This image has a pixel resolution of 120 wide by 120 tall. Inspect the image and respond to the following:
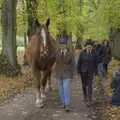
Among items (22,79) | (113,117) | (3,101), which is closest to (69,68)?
(113,117)

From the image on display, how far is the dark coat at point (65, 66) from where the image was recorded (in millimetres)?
13938

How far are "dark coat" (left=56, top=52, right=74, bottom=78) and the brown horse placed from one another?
1.63ft

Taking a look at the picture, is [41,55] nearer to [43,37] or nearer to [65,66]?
[43,37]

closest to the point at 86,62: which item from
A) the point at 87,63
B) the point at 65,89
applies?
the point at 87,63

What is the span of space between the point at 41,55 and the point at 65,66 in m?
0.85

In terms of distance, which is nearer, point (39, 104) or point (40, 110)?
point (40, 110)

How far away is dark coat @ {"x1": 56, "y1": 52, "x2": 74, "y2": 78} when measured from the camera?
13938 mm

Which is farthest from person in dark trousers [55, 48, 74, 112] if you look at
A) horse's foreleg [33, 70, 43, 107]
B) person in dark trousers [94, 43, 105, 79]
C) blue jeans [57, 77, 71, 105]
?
person in dark trousers [94, 43, 105, 79]

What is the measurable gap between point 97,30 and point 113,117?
4166 cm

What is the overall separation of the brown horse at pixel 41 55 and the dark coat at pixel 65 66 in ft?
1.63

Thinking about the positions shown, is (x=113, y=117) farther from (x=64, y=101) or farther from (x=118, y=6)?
(x=118, y=6)

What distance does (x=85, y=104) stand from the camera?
1519 cm

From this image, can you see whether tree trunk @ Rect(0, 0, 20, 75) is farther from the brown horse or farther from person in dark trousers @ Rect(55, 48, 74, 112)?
person in dark trousers @ Rect(55, 48, 74, 112)

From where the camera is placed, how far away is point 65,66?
552 inches
